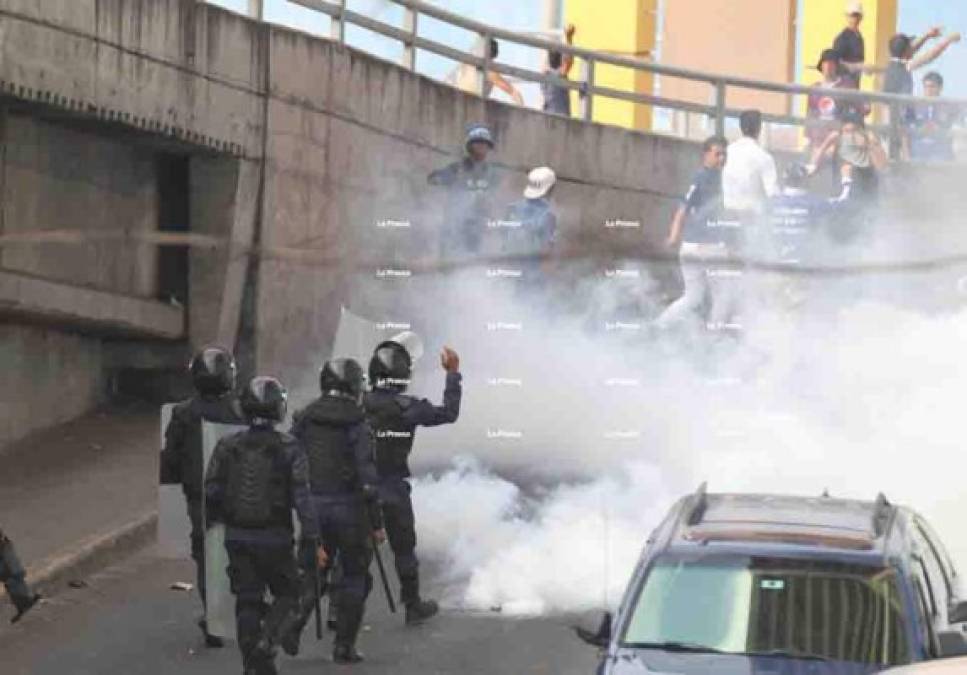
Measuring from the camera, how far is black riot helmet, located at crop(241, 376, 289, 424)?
12242mm

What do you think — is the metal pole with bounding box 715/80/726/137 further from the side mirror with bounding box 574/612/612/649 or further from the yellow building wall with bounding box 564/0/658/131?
the side mirror with bounding box 574/612/612/649

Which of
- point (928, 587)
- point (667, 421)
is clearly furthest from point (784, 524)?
point (667, 421)

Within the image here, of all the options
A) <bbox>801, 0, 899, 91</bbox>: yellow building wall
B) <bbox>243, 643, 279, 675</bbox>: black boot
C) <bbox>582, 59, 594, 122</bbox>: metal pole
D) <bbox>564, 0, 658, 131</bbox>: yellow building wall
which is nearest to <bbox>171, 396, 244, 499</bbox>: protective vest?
<bbox>243, 643, 279, 675</bbox>: black boot

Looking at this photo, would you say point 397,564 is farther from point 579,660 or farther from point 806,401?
point 806,401

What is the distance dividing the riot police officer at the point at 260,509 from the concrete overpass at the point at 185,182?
213 inches

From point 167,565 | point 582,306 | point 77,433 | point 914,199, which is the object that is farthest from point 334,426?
point 914,199

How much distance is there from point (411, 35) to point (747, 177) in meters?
3.61

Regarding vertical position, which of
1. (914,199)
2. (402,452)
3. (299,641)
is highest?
(914,199)

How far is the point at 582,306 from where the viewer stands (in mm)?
20656

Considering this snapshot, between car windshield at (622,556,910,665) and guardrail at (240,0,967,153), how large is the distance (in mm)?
11465

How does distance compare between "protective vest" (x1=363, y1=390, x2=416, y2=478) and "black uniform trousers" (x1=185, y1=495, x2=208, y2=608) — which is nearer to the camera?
"black uniform trousers" (x1=185, y1=495, x2=208, y2=608)

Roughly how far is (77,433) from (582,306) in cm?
450

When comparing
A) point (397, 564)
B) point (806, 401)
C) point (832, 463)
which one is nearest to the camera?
point (397, 564)

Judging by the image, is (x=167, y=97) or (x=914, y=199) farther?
(x=914, y=199)
